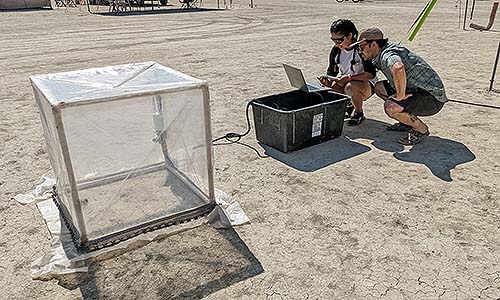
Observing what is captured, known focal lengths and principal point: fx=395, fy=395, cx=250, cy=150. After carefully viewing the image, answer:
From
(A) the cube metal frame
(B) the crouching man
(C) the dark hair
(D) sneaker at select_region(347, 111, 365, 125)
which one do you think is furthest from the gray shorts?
(A) the cube metal frame

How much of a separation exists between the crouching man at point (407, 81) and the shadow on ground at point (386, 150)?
0.48ft

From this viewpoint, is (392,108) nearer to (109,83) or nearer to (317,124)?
(317,124)

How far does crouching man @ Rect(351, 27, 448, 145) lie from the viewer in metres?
3.12

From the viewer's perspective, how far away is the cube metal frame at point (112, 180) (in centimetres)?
184

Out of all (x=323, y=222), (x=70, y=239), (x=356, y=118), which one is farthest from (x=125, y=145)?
(x=356, y=118)

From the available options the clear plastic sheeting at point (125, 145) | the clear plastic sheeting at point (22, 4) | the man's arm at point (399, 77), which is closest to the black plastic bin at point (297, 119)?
the man's arm at point (399, 77)

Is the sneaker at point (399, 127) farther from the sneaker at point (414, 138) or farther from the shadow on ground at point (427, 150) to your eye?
the sneaker at point (414, 138)

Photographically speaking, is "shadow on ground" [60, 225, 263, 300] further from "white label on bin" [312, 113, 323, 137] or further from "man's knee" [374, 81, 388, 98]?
"man's knee" [374, 81, 388, 98]

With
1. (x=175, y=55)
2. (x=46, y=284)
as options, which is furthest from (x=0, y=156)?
(x=175, y=55)

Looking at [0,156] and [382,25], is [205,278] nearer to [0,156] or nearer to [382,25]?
[0,156]

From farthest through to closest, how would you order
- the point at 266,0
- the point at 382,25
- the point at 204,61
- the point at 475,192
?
the point at 266,0
the point at 382,25
the point at 204,61
the point at 475,192

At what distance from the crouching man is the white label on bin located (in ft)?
1.95

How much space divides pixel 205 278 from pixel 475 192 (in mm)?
1886

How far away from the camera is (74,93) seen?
192 centimetres
